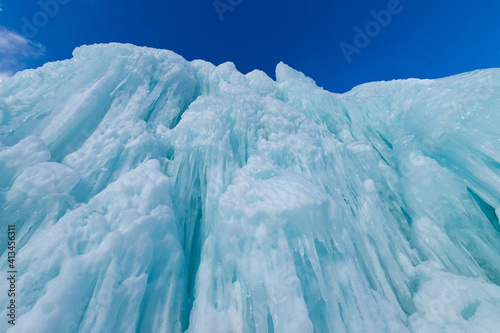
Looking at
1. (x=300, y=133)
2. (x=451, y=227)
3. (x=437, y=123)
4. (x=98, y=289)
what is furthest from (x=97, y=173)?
(x=437, y=123)

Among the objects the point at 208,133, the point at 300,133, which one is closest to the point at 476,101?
the point at 300,133

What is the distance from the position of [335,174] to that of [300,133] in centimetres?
210

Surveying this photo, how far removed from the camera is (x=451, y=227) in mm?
6164

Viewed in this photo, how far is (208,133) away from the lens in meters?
7.08

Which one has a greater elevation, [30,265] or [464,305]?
[30,265]

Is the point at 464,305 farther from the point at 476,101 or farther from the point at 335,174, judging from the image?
the point at 476,101

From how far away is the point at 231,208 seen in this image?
16.3 feet

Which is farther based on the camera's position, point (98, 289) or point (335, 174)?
point (335, 174)

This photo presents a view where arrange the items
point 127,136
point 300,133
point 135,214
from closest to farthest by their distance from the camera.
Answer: point 135,214, point 127,136, point 300,133

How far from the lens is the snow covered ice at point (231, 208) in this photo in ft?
12.5

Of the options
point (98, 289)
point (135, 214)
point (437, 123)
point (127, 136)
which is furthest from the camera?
point (437, 123)

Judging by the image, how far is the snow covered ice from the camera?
150 inches

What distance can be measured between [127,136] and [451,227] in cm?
965

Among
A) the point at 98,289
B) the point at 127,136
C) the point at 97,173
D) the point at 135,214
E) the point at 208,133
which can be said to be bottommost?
the point at 98,289
